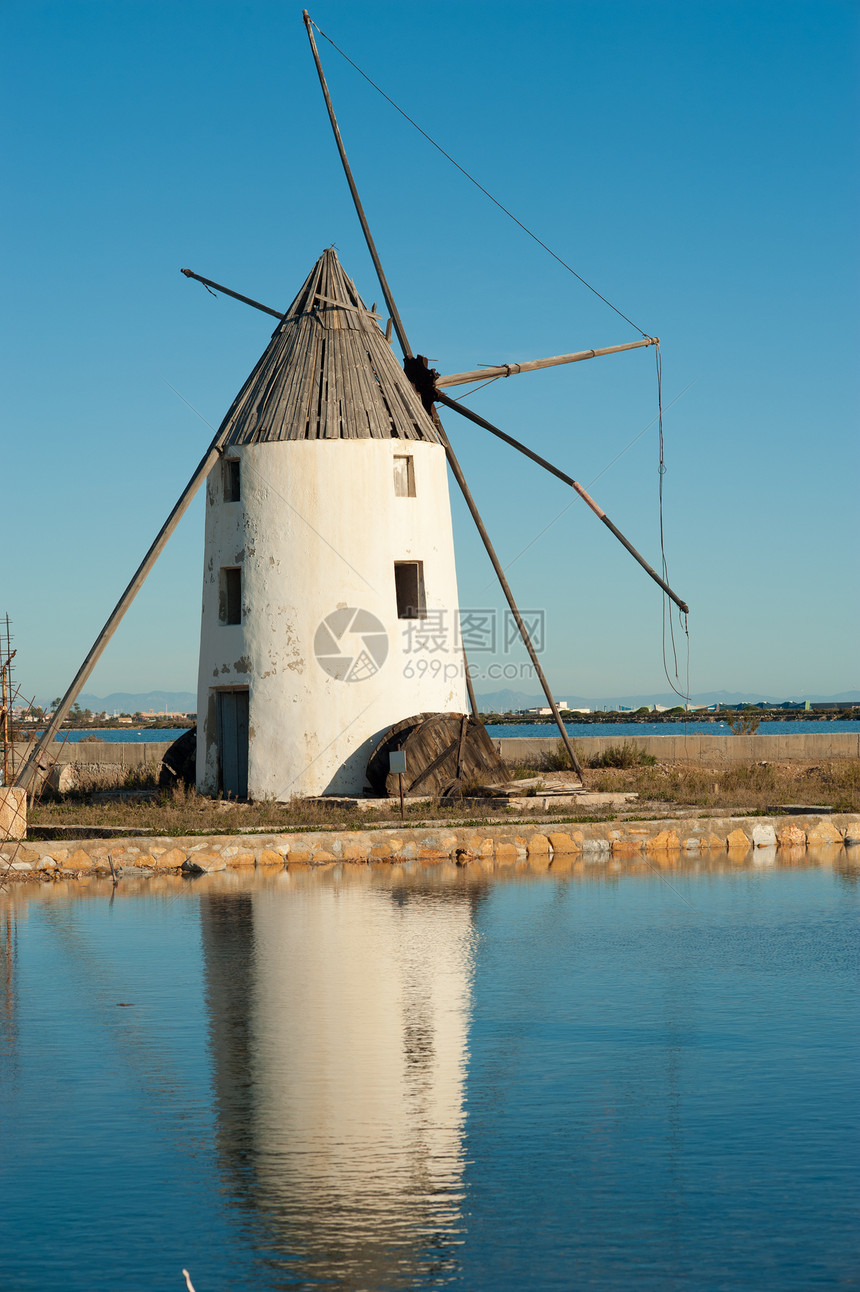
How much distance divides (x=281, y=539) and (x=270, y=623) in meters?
1.27

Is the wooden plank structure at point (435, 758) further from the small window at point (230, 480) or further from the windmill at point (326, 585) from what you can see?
the small window at point (230, 480)

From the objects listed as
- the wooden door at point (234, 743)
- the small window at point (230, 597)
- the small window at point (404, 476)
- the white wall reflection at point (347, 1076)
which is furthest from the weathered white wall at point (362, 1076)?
the small window at point (404, 476)

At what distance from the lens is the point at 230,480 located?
20.8 metres

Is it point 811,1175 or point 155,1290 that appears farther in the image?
point 811,1175

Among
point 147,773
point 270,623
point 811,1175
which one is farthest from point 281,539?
point 811,1175

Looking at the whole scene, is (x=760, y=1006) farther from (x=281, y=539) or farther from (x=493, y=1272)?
(x=281, y=539)

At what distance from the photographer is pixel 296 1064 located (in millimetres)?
6867

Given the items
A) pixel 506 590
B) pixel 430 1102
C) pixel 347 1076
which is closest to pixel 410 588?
pixel 506 590

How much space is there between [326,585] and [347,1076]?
44.1ft

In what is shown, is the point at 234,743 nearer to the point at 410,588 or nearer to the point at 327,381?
the point at 410,588

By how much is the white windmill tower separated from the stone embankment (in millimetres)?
4849

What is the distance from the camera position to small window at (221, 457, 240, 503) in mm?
20766

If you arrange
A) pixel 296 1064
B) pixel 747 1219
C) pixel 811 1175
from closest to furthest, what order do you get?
pixel 747 1219 < pixel 811 1175 < pixel 296 1064

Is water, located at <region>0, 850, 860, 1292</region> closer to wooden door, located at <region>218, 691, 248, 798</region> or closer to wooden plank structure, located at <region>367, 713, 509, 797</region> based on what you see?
wooden plank structure, located at <region>367, 713, 509, 797</region>
